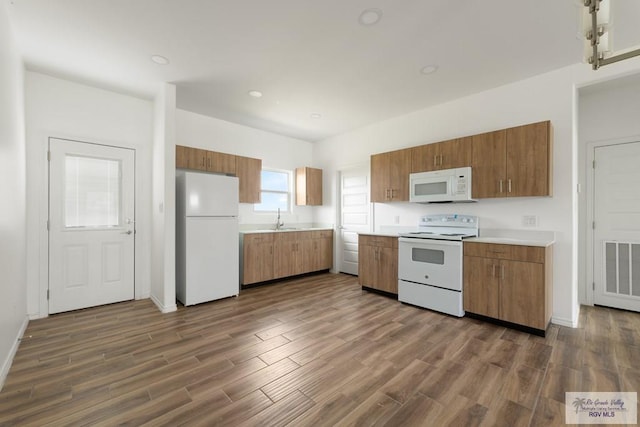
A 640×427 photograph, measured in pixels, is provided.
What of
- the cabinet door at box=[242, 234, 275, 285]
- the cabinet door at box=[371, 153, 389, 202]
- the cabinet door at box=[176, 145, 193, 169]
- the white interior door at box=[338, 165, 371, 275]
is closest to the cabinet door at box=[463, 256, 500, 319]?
the cabinet door at box=[371, 153, 389, 202]

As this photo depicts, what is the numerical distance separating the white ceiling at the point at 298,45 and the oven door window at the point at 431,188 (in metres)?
1.19

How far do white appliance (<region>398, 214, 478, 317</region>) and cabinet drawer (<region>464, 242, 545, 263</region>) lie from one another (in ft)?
0.43

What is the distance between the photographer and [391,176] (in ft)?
13.6

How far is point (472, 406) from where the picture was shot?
5.56ft

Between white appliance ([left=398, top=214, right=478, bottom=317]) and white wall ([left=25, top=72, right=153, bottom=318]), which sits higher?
white wall ([left=25, top=72, right=153, bottom=318])

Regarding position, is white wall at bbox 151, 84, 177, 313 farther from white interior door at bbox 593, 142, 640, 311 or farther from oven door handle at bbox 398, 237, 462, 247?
white interior door at bbox 593, 142, 640, 311

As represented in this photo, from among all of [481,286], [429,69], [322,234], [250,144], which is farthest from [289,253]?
[429,69]

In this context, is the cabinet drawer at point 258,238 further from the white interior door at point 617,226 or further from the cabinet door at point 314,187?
the white interior door at point 617,226

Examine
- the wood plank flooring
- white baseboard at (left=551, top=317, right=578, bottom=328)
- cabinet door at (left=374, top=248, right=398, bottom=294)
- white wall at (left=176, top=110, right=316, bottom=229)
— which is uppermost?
white wall at (left=176, top=110, right=316, bottom=229)

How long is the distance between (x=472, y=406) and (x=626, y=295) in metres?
3.16

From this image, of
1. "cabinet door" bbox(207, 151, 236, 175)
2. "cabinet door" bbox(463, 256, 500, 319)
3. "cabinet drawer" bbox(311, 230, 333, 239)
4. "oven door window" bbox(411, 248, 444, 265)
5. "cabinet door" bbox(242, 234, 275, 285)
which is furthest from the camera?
"cabinet drawer" bbox(311, 230, 333, 239)

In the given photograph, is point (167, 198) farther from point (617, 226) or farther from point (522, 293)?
point (617, 226)

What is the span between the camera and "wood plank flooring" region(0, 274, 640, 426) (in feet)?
5.37

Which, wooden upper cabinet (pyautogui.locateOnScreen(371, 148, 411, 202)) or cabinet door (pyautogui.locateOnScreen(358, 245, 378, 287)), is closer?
wooden upper cabinet (pyautogui.locateOnScreen(371, 148, 411, 202))
